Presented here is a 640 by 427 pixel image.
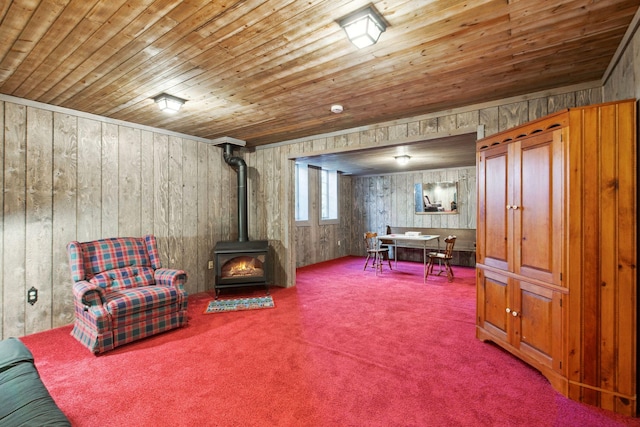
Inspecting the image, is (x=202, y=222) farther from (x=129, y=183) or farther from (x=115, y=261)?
(x=115, y=261)

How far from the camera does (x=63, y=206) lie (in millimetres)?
3465

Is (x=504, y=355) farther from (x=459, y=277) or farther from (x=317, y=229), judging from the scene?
(x=317, y=229)

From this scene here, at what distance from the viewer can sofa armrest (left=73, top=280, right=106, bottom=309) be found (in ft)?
9.15

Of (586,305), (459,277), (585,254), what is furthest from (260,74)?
(459,277)

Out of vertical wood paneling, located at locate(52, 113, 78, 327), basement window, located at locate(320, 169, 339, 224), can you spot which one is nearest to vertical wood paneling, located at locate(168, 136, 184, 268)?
vertical wood paneling, located at locate(52, 113, 78, 327)

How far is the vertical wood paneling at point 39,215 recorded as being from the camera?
3.23m

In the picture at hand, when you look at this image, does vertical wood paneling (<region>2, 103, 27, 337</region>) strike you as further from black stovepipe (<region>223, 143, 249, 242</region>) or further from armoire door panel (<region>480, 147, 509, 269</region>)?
armoire door panel (<region>480, 147, 509, 269</region>)

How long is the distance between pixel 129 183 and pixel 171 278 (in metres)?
1.56

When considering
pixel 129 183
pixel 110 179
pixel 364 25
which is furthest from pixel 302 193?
pixel 364 25

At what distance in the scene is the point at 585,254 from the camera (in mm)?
2037

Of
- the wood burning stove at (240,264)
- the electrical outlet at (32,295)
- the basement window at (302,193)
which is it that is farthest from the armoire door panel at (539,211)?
the basement window at (302,193)

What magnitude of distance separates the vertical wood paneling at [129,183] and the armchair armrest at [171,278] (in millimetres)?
938

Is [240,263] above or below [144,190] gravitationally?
below

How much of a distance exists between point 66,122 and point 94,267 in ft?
5.76
